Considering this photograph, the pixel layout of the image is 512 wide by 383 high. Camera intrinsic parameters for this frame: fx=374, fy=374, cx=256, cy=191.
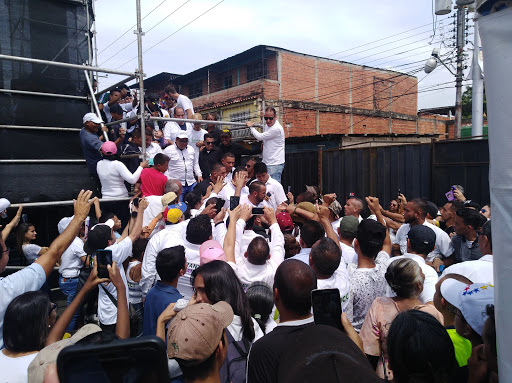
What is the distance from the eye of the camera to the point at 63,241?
2678 millimetres

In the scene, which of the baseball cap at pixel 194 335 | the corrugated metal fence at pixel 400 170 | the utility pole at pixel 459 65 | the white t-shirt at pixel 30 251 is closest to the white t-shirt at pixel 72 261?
the white t-shirt at pixel 30 251

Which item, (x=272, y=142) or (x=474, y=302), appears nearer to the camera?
(x=474, y=302)

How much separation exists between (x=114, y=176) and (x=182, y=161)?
1.70 metres

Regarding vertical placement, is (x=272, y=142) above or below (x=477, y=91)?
below

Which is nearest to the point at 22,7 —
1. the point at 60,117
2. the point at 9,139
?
the point at 60,117

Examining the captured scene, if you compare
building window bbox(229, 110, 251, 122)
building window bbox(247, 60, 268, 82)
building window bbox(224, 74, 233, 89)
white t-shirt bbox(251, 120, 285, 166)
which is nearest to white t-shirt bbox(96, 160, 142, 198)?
white t-shirt bbox(251, 120, 285, 166)

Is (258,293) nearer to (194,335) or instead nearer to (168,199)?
(194,335)

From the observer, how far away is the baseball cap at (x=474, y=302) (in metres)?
1.71

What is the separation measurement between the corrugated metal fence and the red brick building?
552 inches

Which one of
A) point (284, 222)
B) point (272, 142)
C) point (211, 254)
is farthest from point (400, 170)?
point (211, 254)

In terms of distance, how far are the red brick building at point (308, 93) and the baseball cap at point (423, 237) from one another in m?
21.1

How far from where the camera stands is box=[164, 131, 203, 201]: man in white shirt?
6906mm

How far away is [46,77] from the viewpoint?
7227 mm

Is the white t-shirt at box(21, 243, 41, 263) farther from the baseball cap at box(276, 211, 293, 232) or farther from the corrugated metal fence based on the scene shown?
the corrugated metal fence
